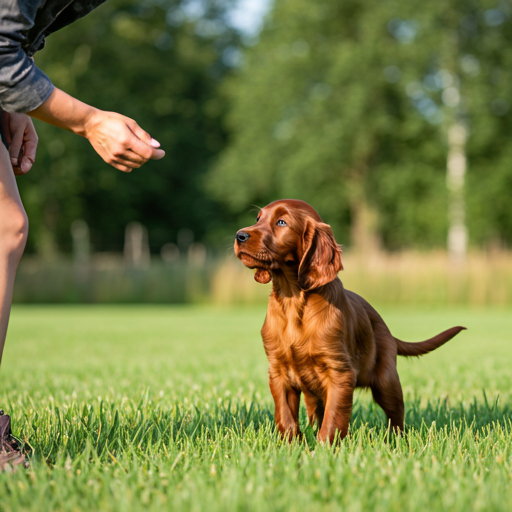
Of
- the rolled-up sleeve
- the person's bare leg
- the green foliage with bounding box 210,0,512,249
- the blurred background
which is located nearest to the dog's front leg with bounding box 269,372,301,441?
the person's bare leg

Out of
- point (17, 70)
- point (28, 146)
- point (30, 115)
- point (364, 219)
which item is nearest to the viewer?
point (17, 70)

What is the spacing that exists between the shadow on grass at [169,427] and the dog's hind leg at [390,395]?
0.07 metres

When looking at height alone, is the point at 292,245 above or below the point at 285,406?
above

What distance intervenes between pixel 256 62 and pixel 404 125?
8275 millimetres

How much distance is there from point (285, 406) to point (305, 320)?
1.24ft

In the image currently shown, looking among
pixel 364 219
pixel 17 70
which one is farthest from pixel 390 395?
pixel 364 219

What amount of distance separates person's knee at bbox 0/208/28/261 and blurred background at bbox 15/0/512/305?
1686 cm

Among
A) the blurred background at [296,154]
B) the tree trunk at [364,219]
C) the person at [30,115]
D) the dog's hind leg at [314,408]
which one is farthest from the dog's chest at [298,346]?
the tree trunk at [364,219]

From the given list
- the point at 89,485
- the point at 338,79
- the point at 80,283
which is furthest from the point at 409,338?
the point at 338,79

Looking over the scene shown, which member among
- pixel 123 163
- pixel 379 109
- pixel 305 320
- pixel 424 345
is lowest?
pixel 424 345

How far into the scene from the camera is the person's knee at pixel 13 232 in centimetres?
233

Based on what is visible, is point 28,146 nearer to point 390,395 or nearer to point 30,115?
point 30,115

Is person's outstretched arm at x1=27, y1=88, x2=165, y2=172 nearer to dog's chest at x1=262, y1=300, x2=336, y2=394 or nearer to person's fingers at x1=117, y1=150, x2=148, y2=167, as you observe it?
person's fingers at x1=117, y1=150, x2=148, y2=167

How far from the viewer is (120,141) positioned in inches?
83.0
